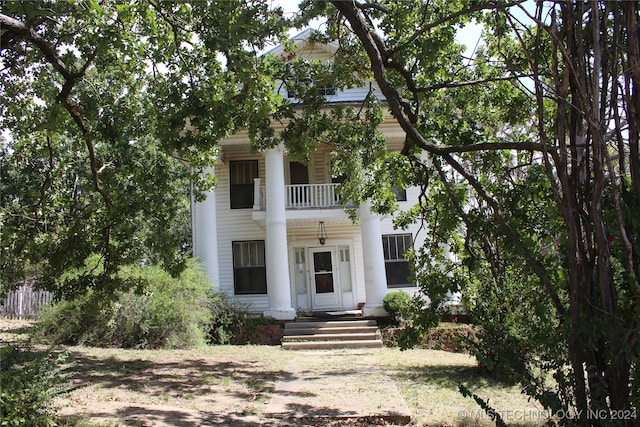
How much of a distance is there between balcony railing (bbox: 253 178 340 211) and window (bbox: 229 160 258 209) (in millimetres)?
1125

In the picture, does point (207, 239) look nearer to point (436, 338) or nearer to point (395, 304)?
point (395, 304)

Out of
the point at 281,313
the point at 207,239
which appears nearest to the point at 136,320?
the point at 281,313

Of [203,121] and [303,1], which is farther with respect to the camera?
[303,1]

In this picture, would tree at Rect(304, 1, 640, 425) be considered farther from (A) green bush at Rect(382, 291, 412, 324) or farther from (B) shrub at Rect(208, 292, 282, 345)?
(B) shrub at Rect(208, 292, 282, 345)

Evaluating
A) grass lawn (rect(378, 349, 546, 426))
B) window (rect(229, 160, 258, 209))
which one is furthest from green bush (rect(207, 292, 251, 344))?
grass lawn (rect(378, 349, 546, 426))

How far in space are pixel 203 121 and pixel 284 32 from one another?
294cm

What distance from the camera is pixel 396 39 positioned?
8.57 metres

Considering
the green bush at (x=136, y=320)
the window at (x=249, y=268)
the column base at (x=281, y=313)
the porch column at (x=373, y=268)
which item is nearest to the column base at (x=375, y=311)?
the porch column at (x=373, y=268)

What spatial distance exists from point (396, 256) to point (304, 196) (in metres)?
3.98

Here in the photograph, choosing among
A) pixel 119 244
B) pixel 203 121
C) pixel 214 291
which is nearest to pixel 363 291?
pixel 214 291

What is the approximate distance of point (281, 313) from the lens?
16359 millimetres

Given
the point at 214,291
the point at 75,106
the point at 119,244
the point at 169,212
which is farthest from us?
the point at 214,291

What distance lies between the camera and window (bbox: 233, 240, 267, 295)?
18.6 meters

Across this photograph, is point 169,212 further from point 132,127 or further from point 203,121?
point 203,121
